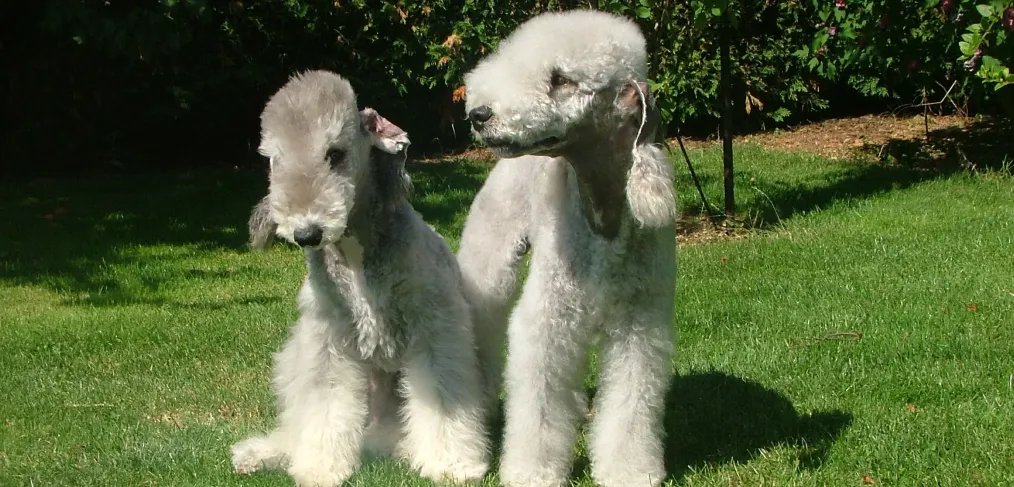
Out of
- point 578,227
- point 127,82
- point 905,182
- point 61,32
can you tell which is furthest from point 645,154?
point 127,82

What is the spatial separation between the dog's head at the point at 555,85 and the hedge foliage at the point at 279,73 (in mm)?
6003

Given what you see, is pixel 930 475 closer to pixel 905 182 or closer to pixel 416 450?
pixel 416 450

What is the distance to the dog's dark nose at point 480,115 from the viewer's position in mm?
3148

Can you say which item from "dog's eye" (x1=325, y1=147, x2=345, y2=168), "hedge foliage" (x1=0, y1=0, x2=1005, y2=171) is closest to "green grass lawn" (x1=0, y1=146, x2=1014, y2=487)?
"dog's eye" (x1=325, y1=147, x2=345, y2=168)

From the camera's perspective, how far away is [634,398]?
3.52m

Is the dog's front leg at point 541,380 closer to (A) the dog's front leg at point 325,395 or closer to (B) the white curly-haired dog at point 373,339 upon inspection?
(B) the white curly-haired dog at point 373,339

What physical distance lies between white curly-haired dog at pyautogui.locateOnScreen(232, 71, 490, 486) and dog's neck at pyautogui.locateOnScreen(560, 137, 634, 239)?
0.69 metres

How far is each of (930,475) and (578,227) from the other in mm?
1523

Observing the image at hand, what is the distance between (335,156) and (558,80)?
83 centimetres

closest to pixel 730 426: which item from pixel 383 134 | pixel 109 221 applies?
pixel 383 134

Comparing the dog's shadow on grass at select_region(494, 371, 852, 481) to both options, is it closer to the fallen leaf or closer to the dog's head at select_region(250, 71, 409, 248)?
the dog's head at select_region(250, 71, 409, 248)

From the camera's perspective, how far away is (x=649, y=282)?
3508mm

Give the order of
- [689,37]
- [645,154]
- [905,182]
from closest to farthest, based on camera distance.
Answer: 1. [645,154]
2. [689,37]
3. [905,182]

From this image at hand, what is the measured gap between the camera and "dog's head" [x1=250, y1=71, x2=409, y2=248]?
331 cm
